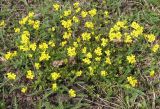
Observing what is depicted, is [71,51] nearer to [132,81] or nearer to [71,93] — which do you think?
[71,93]

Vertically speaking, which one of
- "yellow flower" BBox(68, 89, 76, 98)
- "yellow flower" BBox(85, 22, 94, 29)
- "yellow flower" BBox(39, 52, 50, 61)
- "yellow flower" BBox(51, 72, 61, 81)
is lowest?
"yellow flower" BBox(68, 89, 76, 98)

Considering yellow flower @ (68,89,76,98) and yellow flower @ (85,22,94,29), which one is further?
yellow flower @ (85,22,94,29)

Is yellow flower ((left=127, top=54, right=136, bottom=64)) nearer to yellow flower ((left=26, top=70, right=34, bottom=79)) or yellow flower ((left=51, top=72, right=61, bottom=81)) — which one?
yellow flower ((left=51, top=72, right=61, bottom=81))

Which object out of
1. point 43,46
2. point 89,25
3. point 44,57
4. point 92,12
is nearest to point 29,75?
point 44,57

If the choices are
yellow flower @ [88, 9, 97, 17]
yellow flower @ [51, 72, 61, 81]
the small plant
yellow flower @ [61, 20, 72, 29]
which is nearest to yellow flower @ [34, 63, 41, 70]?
the small plant

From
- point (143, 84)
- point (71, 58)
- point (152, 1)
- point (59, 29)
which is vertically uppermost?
point (152, 1)

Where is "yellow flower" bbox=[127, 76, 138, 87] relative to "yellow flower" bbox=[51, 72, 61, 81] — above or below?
below

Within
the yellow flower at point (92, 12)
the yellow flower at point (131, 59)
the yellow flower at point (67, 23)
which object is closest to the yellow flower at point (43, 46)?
the yellow flower at point (67, 23)

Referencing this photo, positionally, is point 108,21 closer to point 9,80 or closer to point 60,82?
point 60,82

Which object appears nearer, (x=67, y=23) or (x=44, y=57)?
(x=44, y=57)

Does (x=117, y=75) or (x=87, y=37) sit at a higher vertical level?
(x=87, y=37)

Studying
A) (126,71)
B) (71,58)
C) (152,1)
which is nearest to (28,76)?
Answer: (71,58)
